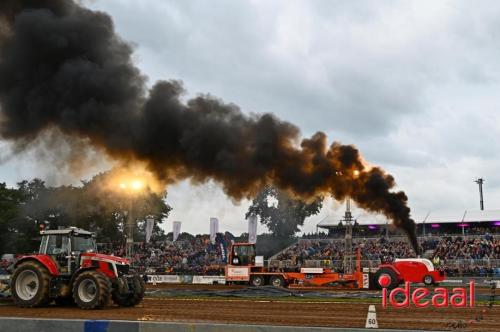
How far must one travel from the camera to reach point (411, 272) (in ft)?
95.5

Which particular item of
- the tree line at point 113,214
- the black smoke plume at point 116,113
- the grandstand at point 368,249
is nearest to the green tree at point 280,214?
the tree line at point 113,214

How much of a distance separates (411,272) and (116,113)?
1721cm

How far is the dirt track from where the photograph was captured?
41.8ft

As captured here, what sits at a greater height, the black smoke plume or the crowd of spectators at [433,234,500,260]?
the black smoke plume

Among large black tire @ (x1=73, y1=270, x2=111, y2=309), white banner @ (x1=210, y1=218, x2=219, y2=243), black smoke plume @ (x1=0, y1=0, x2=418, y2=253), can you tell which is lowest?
large black tire @ (x1=73, y1=270, x2=111, y2=309)

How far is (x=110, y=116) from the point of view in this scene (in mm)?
23188

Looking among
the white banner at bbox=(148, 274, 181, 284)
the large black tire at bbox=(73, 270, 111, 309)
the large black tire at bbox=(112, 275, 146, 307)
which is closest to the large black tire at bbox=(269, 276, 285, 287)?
the white banner at bbox=(148, 274, 181, 284)

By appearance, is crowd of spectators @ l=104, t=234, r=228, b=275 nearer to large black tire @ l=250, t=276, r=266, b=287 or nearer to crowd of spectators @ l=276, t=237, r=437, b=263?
crowd of spectators @ l=276, t=237, r=437, b=263

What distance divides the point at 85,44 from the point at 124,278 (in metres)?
12.1

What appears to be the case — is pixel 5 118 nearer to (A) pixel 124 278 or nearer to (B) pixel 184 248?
(A) pixel 124 278

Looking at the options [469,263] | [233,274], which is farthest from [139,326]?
[469,263]

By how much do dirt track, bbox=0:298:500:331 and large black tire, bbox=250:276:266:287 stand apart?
13740 mm

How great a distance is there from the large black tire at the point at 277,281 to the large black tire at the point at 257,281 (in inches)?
20.7

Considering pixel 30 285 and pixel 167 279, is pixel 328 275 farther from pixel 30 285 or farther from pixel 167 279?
pixel 30 285
